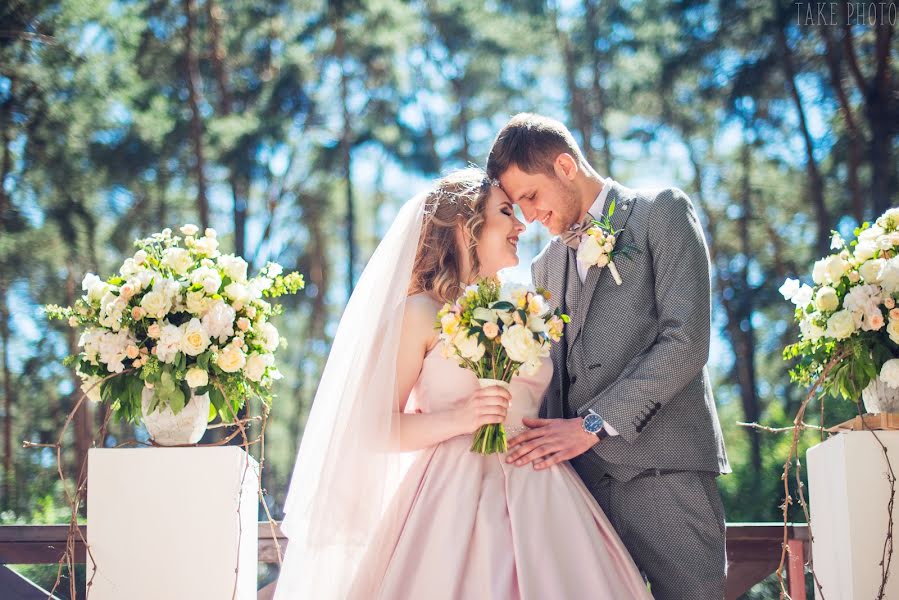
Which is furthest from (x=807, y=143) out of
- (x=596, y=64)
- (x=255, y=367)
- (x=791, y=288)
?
(x=255, y=367)

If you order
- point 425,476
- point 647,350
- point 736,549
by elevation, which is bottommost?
point 736,549

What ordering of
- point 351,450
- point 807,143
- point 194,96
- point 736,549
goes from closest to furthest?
point 351,450, point 736,549, point 807,143, point 194,96

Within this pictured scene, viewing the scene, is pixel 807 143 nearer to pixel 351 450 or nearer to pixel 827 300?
pixel 827 300

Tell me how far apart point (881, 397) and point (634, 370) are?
820 mm

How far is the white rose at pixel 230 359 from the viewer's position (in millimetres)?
3375

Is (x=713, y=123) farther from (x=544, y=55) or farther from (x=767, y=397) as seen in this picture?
(x=767, y=397)

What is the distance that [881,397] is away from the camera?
329cm

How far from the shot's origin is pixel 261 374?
3.53m

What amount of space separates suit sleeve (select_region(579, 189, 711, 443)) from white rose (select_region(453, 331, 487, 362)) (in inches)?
20.0

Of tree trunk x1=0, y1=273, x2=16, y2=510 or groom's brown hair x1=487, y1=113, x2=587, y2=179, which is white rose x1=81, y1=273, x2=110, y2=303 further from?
tree trunk x1=0, y1=273, x2=16, y2=510

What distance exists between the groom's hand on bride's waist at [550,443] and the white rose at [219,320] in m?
1.04

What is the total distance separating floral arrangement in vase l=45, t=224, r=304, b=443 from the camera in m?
3.36

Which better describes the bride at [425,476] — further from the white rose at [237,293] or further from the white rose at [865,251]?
the white rose at [865,251]

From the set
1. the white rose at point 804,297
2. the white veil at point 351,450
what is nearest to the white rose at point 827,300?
the white rose at point 804,297
